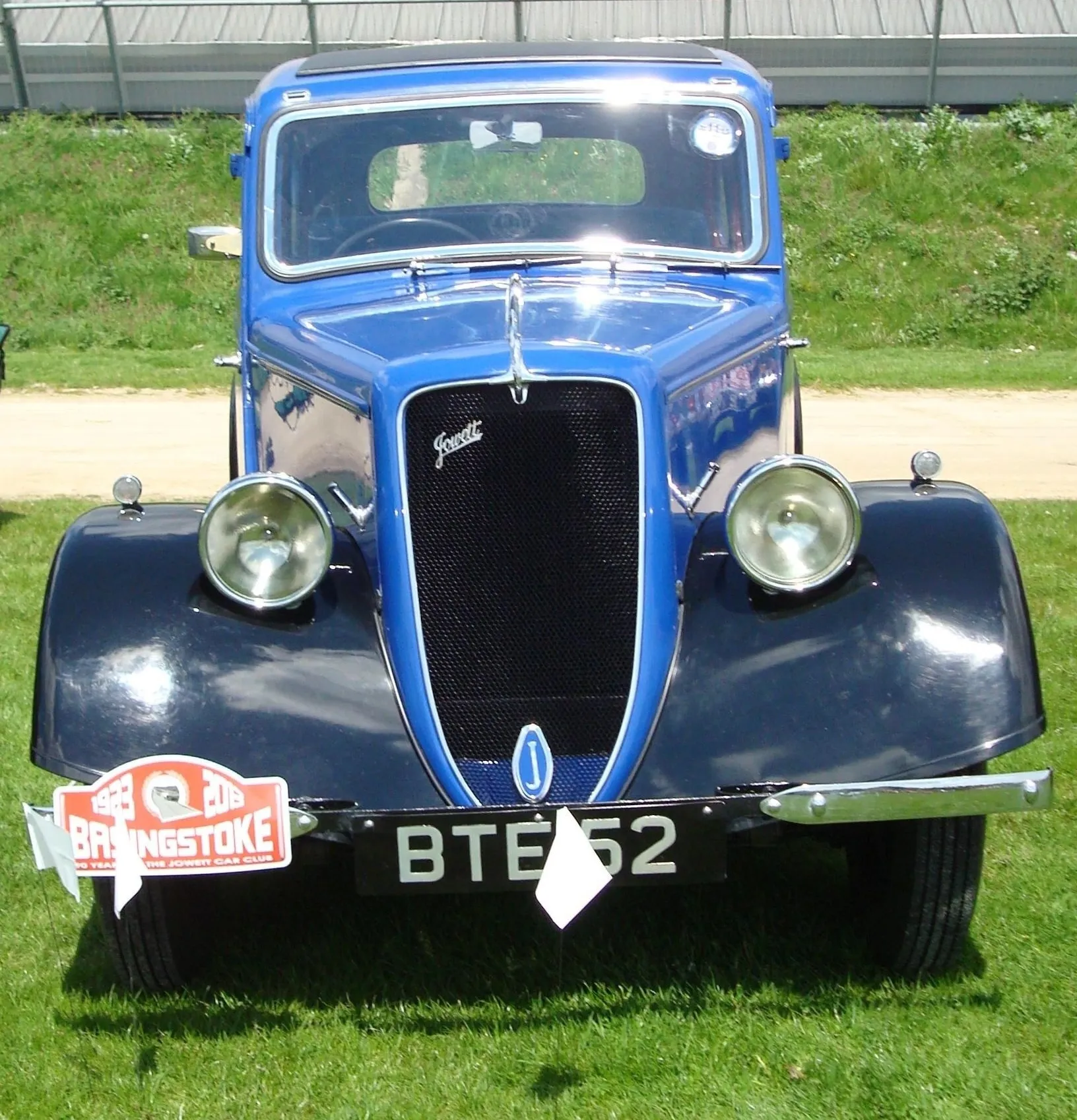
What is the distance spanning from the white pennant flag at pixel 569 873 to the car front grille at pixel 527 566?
24 centimetres

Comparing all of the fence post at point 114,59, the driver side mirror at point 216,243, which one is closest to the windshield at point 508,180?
the driver side mirror at point 216,243

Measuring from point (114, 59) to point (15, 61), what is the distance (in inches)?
43.9

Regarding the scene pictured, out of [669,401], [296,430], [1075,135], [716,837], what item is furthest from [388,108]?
[1075,135]

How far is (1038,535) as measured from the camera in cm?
729

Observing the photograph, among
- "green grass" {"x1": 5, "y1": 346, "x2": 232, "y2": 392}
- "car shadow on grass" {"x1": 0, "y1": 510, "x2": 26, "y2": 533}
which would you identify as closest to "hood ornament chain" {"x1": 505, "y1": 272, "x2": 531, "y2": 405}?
"car shadow on grass" {"x1": 0, "y1": 510, "x2": 26, "y2": 533}

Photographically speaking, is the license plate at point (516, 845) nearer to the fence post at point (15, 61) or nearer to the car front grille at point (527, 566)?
the car front grille at point (527, 566)

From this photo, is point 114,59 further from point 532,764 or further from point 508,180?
point 532,764

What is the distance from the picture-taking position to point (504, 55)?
4.89 metres

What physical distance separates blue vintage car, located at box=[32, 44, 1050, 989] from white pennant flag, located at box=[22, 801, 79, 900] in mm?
150

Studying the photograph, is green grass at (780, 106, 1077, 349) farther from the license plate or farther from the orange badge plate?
the orange badge plate

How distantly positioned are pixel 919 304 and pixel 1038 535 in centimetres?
724

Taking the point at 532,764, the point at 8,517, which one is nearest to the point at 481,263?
the point at 532,764

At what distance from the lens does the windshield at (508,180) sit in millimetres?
4516

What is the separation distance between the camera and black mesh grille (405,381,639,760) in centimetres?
324
